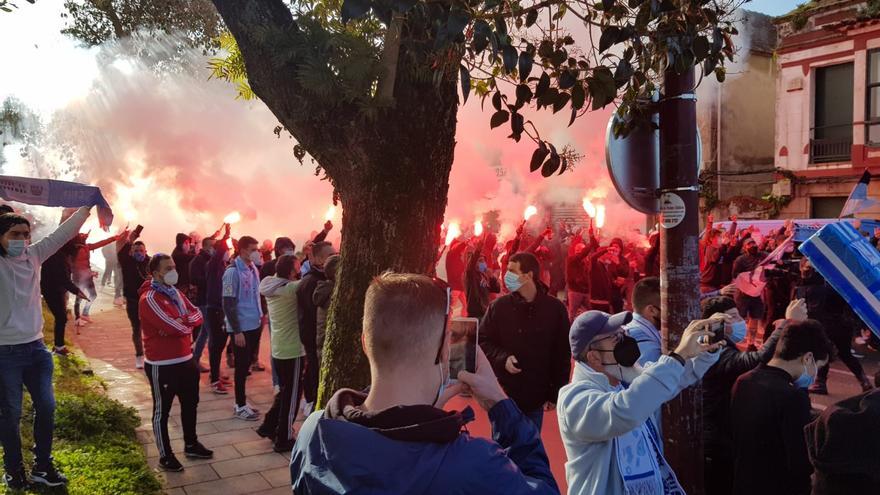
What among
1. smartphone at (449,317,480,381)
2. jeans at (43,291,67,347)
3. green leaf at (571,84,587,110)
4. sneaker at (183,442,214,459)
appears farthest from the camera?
jeans at (43,291,67,347)

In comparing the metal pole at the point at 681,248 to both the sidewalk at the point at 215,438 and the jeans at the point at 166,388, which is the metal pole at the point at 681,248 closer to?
the sidewalk at the point at 215,438

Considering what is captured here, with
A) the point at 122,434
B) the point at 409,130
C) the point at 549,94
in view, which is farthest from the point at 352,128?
the point at 122,434

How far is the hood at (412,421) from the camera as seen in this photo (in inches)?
61.0

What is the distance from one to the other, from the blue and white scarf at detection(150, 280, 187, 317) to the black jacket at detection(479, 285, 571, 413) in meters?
2.42

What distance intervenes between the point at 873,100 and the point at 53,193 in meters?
20.4

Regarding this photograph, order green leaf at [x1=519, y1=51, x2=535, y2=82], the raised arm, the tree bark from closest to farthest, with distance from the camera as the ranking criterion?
green leaf at [x1=519, y1=51, x2=535, y2=82]
the tree bark
the raised arm

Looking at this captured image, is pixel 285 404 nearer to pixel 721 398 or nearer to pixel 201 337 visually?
pixel 201 337

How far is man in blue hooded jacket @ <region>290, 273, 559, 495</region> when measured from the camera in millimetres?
1534

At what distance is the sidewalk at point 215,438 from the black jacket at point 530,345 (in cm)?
187

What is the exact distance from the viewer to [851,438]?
2.80 metres

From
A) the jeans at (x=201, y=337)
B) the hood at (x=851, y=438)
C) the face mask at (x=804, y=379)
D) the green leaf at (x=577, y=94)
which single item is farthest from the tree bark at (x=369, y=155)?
the jeans at (x=201, y=337)

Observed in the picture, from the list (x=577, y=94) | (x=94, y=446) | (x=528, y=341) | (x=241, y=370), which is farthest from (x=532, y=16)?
(x=241, y=370)

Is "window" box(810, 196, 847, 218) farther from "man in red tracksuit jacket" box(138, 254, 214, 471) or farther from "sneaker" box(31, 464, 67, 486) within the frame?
"sneaker" box(31, 464, 67, 486)

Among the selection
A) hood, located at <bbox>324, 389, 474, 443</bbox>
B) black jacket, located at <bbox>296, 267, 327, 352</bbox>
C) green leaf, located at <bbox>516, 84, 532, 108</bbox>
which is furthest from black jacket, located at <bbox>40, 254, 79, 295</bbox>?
hood, located at <bbox>324, 389, 474, 443</bbox>
